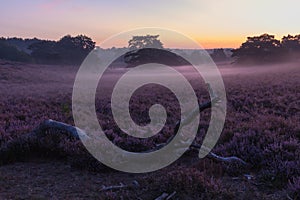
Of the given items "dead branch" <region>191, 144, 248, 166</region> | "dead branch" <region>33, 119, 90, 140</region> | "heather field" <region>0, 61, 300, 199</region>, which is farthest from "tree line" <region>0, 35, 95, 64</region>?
"dead branch" <region>191, 144, 248, 166</region>

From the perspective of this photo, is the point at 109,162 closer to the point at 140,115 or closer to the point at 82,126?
the point at 82,126

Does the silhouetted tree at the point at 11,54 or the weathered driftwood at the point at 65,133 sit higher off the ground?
A: the silhouetted tree at the point at 11,54

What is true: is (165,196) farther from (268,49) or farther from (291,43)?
(291,43)

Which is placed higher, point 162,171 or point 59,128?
point 59,128

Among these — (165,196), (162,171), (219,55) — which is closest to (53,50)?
(219,55)

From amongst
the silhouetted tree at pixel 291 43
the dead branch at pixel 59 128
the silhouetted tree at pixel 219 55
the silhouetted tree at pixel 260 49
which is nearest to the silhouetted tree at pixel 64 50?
the silhouetted tree at pixel 219 55

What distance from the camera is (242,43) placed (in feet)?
241

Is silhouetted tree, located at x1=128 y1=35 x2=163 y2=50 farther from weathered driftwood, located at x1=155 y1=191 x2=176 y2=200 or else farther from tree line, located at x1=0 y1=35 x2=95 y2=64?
weathered driftwood, located at x1=155 y1=191 x2=176 y2=200

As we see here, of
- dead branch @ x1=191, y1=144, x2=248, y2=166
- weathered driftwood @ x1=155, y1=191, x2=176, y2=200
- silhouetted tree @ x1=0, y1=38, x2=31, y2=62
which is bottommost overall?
weathered driftwood @ x1=155, y1=191, x2=176, y2=200

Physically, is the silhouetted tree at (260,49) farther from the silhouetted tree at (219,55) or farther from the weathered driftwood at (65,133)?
the weathered driftwood at (65,133)

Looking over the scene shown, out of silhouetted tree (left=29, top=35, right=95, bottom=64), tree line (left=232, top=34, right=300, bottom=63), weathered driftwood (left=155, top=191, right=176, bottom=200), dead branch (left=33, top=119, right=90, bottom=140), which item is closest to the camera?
weathered driftwood (left=155, top=191, right=176, bottom=200)

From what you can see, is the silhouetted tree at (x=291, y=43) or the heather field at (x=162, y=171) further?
the silhouetted tree at (x=291, y=43)

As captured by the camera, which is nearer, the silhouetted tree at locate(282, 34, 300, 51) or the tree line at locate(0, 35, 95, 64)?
the silhouetted tree at locate(282, 34, 300, 51)

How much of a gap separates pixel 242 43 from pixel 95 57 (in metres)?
34.7
